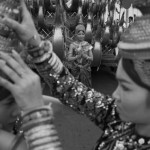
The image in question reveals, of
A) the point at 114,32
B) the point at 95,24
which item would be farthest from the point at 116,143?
the point at 95,24

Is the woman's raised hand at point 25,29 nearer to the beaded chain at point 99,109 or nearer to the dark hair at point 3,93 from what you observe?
the beaded chain at point 99,109

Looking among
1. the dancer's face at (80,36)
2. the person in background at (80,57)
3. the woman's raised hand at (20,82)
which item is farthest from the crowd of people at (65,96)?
the dancer's face at (80,36)

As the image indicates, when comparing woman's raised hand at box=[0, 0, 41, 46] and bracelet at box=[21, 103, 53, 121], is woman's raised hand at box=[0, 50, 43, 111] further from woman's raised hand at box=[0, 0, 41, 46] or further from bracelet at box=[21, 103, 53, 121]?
woman's raised hand at box=[0, 0, 41, 46]

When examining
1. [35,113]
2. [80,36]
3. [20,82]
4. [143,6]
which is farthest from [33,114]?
[80,36]

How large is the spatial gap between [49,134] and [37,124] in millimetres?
59

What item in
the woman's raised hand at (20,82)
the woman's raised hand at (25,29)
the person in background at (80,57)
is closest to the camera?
the woman's raised hand at (20,82)

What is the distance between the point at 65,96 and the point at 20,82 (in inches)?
27.9

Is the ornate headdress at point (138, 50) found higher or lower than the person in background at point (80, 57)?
higher

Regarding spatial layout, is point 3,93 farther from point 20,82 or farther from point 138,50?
point 138,50

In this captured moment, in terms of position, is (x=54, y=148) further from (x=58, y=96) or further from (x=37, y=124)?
(x=58, y=96)

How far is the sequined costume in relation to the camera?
1705 mm

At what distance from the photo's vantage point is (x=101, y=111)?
1.94m

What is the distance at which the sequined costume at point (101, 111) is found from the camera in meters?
1.71

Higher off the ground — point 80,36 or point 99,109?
point 99,109
